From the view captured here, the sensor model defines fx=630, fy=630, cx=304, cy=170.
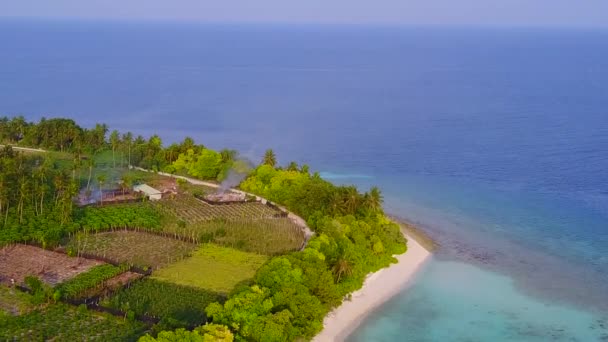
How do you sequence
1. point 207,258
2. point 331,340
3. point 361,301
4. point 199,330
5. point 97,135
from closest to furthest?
point 199,330 < point 331,340 < point 361,301 < point 207,258 < point 97,135

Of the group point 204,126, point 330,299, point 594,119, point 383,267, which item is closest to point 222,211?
point 383,267

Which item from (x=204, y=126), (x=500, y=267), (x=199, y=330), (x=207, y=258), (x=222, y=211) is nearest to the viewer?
(x=199, y=330)

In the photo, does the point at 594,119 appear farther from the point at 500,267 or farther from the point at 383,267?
the point at 383,267

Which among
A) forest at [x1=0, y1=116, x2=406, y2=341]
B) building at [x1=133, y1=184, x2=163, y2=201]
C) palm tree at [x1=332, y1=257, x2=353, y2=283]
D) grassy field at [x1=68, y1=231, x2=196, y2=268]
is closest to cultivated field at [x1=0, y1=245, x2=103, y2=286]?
forest at [x1=0, y1=116, x2=406, y2=341]

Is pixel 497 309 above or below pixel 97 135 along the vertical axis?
below

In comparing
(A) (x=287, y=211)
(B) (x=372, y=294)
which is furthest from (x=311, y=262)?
(A) (x=287, y=211)

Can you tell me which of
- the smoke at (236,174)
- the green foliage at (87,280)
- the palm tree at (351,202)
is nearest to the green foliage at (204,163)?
the smoke at (236,174)

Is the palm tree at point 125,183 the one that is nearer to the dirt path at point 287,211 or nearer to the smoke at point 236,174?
the dirt path at point 287,211

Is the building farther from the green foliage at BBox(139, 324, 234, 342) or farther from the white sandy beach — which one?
the green foliage at BBox(139, 324, 234, 342)
